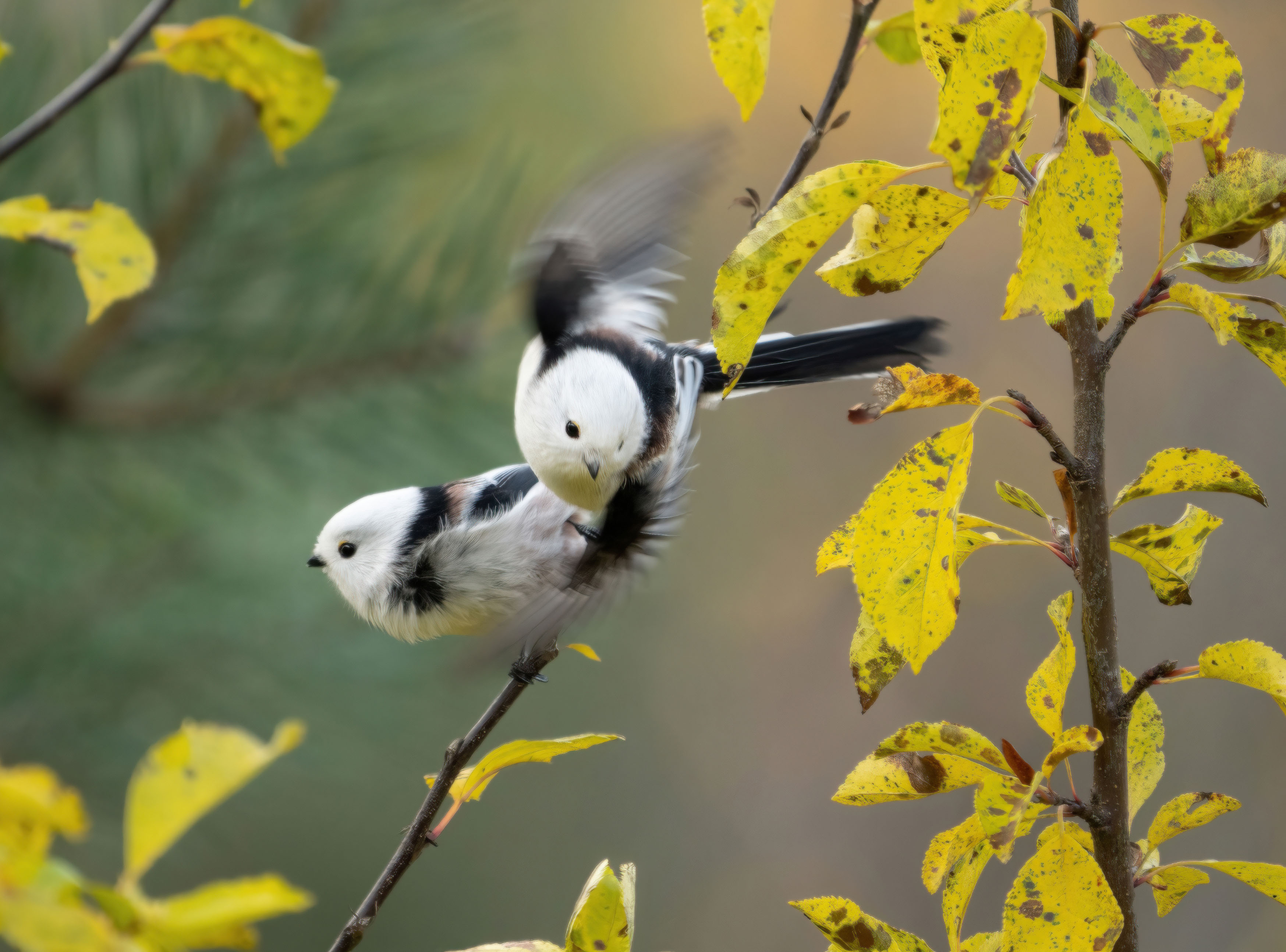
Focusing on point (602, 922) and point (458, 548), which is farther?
point (458, 548)

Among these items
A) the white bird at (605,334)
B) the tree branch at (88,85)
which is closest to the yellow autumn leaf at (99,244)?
the tree branch at (88,85)

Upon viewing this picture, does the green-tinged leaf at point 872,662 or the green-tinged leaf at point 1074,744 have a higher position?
the green-tinged leaf at point 872,662

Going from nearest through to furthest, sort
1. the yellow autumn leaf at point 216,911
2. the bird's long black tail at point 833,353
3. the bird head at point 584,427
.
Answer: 1. the yellow autumn leaf at point 216,911
2. the bird head at point 584,427
3. the bird's long black tail at point 833,353

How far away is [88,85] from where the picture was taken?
0.31m

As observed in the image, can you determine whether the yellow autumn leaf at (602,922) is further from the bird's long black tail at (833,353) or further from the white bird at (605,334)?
the bird's long black tail at (833,353)

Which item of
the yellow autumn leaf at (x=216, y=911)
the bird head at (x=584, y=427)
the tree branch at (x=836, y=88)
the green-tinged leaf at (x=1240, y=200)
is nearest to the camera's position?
the yellow autumn leaf at (x=216, y=911)

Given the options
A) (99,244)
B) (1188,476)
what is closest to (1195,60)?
(1188,476)

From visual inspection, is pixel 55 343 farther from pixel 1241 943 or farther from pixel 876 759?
pixel 1241 943

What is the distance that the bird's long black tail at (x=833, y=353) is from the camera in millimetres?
614

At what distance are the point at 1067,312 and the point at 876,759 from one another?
0.14 m

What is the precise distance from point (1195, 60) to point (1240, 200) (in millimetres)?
39

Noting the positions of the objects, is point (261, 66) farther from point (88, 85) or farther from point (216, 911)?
point (216, 911)

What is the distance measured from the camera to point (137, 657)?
2.61 feet

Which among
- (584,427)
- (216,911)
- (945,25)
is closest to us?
(216,911)
